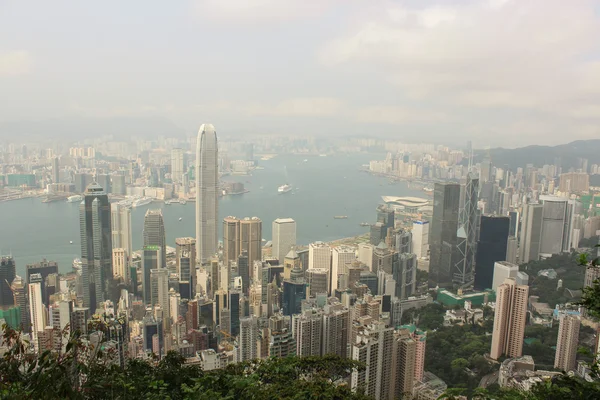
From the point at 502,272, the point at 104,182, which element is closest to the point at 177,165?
the point at 104,182

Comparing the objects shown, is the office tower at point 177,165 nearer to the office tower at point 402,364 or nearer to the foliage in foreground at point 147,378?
the office tower at point 402,364

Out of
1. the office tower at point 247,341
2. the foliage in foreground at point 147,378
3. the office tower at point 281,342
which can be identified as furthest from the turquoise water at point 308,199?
the foliage in foreground at point 147,378

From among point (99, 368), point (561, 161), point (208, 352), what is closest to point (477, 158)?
point (561, 161)

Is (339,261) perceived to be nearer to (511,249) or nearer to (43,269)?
(511,249)

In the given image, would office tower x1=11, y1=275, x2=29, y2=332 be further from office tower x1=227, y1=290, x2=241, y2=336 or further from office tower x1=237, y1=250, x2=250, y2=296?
office tower x1=237, y1=250, x2=250, y2=296

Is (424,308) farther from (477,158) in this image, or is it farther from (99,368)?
(99,368)

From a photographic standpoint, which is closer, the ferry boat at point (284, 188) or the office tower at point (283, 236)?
the office tower at point (283, 236)

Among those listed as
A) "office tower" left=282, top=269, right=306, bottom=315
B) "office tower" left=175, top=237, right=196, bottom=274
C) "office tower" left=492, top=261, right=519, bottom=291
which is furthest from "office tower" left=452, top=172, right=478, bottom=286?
"office tower" left=175, top=237, right=196, bottom=274

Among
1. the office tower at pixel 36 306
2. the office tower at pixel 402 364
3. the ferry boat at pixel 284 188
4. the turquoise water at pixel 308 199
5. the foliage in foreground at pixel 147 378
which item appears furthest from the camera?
the ferry boat at pixel 284 188
